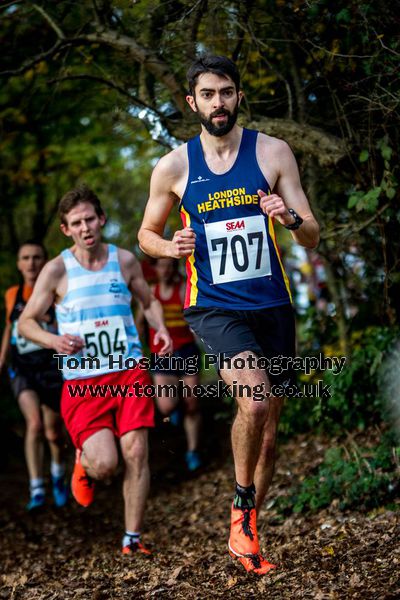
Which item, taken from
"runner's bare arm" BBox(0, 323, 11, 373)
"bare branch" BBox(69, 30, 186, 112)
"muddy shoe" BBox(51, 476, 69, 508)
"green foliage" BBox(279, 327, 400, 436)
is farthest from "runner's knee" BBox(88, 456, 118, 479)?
"runner's bare arm" BBox(0, 323, 11, 373)

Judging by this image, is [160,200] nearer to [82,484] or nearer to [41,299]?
[41,299]

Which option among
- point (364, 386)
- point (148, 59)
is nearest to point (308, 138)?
point (148, 59)

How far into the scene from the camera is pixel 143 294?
5.69 metres

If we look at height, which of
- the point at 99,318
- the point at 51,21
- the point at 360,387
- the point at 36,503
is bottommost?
the point at 36,503

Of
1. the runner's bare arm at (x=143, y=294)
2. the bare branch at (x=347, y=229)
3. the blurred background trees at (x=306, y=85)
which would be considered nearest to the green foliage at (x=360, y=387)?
the blurred background trees at (x=306, y=85)

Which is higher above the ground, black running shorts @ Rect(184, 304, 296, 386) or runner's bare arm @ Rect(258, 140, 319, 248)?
runner's bare arm @ Rect(258, 140, 319, 248)

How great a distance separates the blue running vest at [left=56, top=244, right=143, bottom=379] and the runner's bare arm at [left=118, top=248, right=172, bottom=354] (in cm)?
11

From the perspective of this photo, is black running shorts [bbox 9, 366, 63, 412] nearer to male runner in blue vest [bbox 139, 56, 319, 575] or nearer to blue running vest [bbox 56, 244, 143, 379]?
blue running vest [bbox 56, 244, 143, 379]

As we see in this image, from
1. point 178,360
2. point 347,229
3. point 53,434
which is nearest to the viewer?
point 347,229

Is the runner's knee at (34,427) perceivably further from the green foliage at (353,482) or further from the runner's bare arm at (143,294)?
the green foliage at (353,482)

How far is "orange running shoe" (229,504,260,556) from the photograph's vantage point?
13.2 ft

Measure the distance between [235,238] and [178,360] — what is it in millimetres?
4337

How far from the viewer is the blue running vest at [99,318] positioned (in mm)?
5266

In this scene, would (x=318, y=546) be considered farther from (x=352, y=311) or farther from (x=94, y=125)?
(x=94, y=125)
